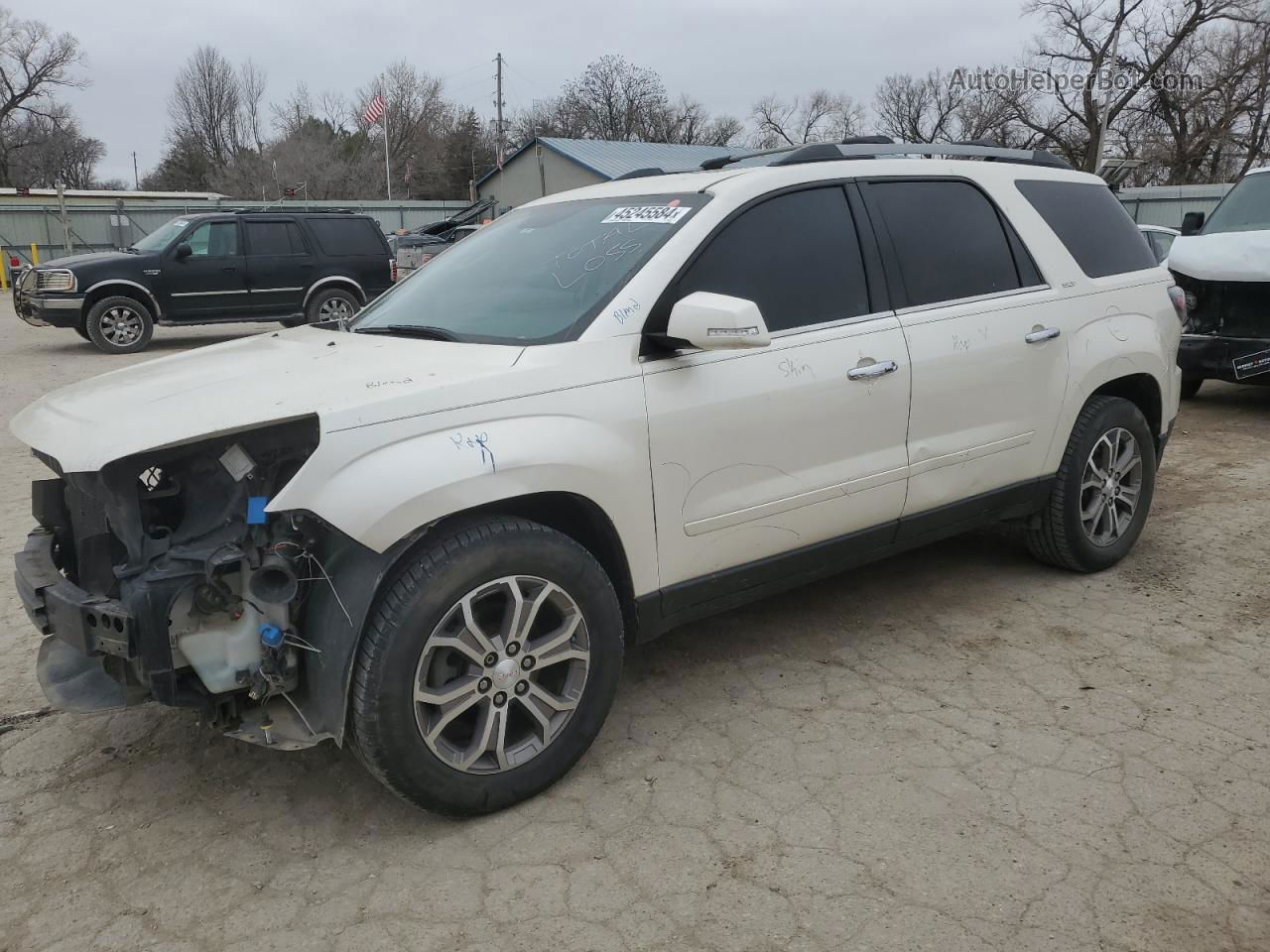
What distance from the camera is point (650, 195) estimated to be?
142 inches

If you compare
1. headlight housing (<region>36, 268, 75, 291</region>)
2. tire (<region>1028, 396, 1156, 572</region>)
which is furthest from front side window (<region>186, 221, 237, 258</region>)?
tire (<region>1028, 396, 1156, 572</region>)

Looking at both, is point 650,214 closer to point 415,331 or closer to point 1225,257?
point 415,331

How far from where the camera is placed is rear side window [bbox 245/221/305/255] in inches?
560

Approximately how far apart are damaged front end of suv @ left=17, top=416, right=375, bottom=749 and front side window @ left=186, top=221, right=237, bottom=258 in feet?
40.7

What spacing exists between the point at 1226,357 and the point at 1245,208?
158cm

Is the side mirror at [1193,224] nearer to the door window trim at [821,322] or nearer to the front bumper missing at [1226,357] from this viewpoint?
the front bumper missing at [1226,357]

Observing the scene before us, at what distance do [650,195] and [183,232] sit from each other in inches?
481

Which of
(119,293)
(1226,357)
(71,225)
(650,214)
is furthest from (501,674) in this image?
(71,225)

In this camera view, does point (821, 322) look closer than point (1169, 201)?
Yes

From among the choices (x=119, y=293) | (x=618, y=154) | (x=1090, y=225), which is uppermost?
(x=618, y=154)

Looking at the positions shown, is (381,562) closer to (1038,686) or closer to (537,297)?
(537,297)

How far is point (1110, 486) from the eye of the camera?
458 centimetres

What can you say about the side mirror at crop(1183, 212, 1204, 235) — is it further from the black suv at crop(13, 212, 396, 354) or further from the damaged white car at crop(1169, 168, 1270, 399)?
the black suv at crop(13, 212, 396, 354)

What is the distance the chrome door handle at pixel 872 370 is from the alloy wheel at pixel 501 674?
133 cm
